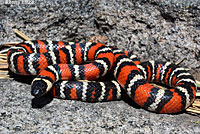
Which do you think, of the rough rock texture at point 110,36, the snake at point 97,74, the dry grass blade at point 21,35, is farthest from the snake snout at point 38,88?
the dry grass blade at point 21,35

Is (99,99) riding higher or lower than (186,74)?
lower

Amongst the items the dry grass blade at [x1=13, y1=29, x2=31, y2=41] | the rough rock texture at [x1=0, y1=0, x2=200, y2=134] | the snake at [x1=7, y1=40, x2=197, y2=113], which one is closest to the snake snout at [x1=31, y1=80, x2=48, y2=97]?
the snake at [x1=7, y1=40, x2=197, y2=113]

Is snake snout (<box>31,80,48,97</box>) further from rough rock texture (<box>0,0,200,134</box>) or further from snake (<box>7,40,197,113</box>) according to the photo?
rough rock texture (<box>0,0,200,134</box>)

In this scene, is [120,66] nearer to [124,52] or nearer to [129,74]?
[129,74]

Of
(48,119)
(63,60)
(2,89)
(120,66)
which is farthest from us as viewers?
(63,60)

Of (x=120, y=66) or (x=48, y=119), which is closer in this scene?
(x=48, y=119)

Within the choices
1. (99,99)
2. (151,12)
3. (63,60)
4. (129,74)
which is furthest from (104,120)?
(151,12)

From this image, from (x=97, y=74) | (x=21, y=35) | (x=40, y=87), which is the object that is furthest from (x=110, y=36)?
(x=40, y=87)
